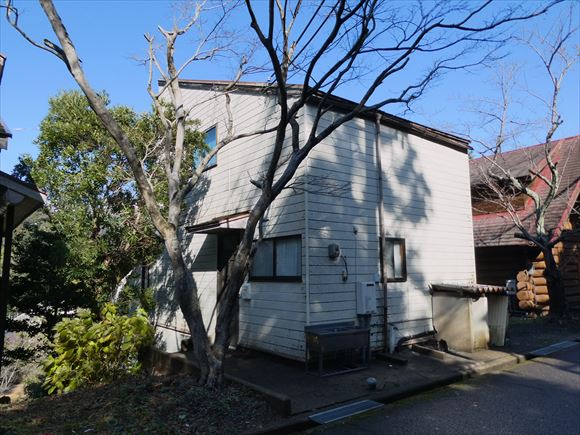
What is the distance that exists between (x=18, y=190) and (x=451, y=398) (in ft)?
21.5

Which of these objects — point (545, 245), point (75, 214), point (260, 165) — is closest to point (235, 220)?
point (260, 165)

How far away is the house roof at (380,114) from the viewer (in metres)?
8.48

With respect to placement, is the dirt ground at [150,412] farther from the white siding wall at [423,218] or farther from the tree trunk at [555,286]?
the tree trunk at [555,286]

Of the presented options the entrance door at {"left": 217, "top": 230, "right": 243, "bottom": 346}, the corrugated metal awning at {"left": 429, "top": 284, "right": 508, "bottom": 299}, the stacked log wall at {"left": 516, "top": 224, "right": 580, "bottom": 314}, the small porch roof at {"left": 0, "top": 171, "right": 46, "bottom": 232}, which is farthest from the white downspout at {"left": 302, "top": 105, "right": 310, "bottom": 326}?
the stacked log wall at {"left": 516, "top": 224, "right": 580, "bottom": 314}

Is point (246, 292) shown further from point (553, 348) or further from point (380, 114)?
point (553, 348)

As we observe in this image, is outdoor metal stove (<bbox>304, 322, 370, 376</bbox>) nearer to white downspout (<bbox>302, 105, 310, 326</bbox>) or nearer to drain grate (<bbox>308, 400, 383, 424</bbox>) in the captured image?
white downspout (<bbox>302, 105, 310, 326</bbox>)

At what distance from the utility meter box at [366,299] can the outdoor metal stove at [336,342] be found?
392 mm

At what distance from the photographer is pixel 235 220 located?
854 cm

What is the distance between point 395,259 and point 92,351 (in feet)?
20.7

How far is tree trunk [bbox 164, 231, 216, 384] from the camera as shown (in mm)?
5957

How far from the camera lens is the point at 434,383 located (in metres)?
6.52

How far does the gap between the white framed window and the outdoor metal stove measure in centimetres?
106

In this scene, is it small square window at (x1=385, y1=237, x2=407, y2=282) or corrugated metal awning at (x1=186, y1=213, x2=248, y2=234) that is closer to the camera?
corrugated metal awning at (x1=186, y1=213, x2=248, y2=234)

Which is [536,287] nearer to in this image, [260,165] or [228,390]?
[260,165]
